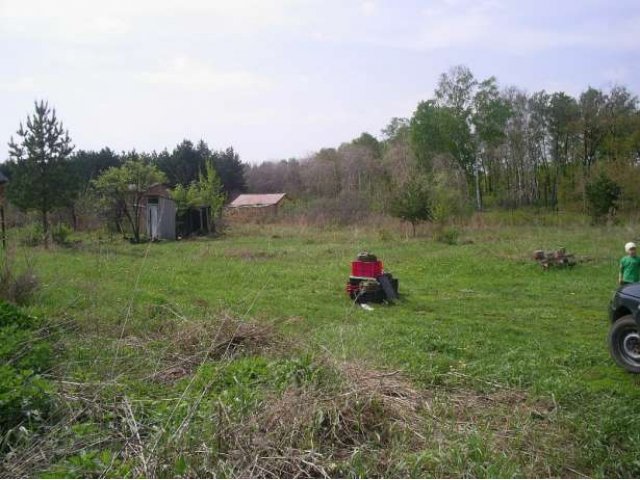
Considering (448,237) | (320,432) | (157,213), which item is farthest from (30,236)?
(157,213)

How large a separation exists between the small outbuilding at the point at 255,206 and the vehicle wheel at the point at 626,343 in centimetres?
3753

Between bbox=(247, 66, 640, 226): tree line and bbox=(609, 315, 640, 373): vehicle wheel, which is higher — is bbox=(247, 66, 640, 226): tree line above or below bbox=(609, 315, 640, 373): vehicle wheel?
above

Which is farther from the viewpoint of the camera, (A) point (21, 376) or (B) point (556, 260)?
(B) point (556, 260)

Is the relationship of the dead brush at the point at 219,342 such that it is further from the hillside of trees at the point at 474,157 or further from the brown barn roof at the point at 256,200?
the brown barn roof at the point at 256,200

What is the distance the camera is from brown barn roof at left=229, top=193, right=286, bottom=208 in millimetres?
49000

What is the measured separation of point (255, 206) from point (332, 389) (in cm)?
4321

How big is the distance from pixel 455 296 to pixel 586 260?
6.79 metres

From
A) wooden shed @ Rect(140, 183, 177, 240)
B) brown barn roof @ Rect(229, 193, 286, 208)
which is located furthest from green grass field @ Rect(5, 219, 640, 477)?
brown barn roof @ Rect(229, 193, 286, 208)

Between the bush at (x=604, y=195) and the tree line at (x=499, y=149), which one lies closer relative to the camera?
the bush at (x=604, y=195)

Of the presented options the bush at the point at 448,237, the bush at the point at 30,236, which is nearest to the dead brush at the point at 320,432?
the bush at the point at 30,236

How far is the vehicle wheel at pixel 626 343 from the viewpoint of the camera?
6562 mm

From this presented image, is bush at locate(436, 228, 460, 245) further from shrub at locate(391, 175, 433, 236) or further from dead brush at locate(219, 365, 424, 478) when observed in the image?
dead brush at locate(219, 365, 424, 478)

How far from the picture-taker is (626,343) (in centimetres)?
676

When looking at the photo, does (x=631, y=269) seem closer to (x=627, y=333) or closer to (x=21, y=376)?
(x=627, y=333)
